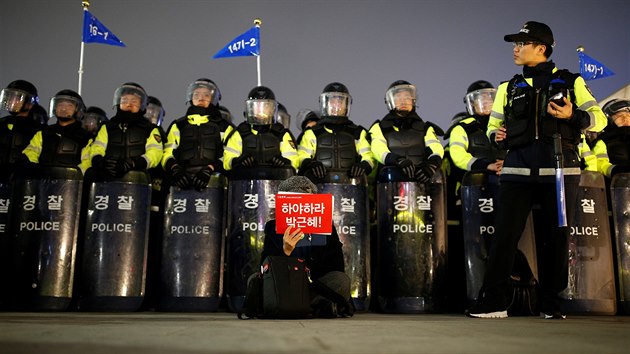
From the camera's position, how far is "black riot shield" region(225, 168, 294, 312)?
16.8 feet

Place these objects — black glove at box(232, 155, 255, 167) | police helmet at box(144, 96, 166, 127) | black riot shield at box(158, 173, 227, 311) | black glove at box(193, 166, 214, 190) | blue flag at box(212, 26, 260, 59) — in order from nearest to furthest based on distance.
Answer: black riot shield at box(158, 173, 227, 311) → black glove at box(193, 166, 214, 190) → black glove at box(232, 155, 255, 167) → police helmet at box(144, 96, 166, 127) → blue flag at box(212, 26, 260, 59)

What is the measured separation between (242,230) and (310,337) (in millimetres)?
3105

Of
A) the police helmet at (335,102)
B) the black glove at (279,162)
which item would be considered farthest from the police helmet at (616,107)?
the black glove at (279,162)

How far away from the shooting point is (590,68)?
9414 mm

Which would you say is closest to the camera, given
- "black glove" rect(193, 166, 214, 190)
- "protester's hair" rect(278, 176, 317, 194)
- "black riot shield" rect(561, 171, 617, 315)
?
"protester's hair" rect(278, 176, 317, 194)

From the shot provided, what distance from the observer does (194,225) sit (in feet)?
17.1

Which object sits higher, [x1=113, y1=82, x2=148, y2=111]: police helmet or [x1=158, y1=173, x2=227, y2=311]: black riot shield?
[x1=113, y1=82, x2=148, y2=111]: police helmet

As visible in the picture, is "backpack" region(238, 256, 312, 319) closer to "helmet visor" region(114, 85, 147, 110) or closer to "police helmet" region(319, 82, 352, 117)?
"police helmet" region(319, 82, 352, 117)

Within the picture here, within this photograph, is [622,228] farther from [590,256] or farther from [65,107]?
[65,107]

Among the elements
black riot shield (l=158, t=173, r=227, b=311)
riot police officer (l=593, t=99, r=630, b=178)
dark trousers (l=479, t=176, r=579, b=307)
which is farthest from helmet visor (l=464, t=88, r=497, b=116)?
black riot shield (l=158, t=173, r=227, b=311)

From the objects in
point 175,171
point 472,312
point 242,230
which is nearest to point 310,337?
point 472,312

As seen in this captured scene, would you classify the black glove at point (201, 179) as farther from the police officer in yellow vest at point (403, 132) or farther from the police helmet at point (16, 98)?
the police helmet at point (16, 98)

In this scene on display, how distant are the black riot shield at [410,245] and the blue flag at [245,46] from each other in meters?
4.12

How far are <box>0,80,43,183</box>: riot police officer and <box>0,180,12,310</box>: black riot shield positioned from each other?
1.89 feet
